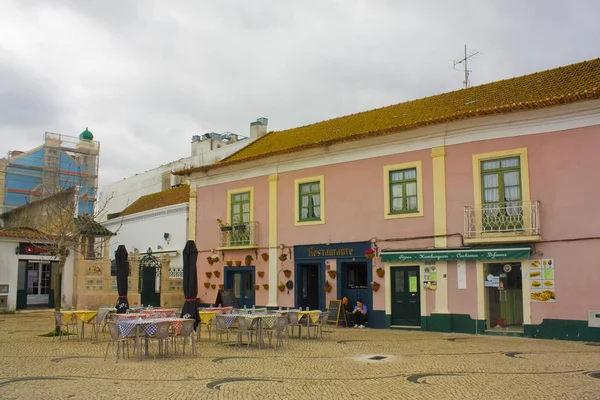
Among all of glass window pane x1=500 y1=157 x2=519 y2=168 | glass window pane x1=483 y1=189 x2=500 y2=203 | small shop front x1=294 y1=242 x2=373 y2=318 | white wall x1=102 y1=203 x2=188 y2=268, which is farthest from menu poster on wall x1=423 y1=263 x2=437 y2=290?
white wall x1=102 y1=203 x2=188 y2=268

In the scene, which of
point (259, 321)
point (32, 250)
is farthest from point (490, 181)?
point (32, 250)

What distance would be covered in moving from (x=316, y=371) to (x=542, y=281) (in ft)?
26.1

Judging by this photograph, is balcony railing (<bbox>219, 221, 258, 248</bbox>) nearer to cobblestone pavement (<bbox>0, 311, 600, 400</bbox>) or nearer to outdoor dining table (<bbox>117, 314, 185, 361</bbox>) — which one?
cobblestone pavement (<bbox>0, 311, 600, 400</bbox>)

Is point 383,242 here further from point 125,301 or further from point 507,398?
point 507,398

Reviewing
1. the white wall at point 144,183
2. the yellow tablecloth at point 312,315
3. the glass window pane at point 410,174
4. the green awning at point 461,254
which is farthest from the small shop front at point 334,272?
the white wall at point 144,183

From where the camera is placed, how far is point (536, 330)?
15.6 meters

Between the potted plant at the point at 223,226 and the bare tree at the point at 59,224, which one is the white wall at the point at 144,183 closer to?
the bare tree at the point at 59,224

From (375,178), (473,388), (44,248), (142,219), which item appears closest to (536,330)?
(375,178)

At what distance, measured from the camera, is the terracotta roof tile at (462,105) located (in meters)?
16.1

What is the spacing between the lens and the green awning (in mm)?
15570

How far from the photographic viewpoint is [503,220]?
16047 mm

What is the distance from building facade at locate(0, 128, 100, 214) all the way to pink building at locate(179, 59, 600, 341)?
1841 cm

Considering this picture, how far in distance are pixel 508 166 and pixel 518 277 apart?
3.22 m

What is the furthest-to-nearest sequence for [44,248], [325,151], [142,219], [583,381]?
[142,219] < [44,248] < [325,151] < [583,381]
